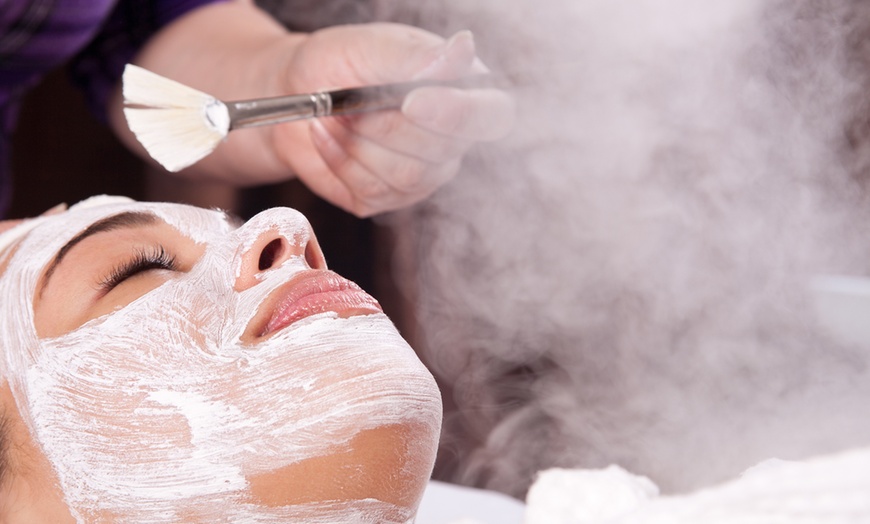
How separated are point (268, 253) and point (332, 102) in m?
0.22

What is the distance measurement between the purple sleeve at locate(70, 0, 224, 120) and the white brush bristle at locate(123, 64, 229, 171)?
0.68 m

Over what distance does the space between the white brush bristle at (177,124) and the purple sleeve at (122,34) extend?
684mm

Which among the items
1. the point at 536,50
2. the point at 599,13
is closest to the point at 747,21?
the point at 599,13

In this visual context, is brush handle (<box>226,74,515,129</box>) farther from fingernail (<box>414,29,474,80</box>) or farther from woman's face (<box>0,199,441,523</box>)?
woman's face (<box>0,199,441,523</box>)

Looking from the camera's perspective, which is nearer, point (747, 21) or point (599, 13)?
point (747, 21)

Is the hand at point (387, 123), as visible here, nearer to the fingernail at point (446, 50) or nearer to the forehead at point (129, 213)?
the fingernail at point (446, 50)

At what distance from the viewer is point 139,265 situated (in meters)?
0.69

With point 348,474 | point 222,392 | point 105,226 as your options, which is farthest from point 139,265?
point 348,474

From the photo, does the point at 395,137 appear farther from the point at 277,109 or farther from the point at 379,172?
the point at 277,109

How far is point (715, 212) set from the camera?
115 centimetres

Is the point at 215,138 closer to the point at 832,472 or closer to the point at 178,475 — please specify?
the point at 178,475

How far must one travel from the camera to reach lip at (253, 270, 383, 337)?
62cm

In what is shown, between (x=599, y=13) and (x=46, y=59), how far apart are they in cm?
84

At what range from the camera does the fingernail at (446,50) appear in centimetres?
88
